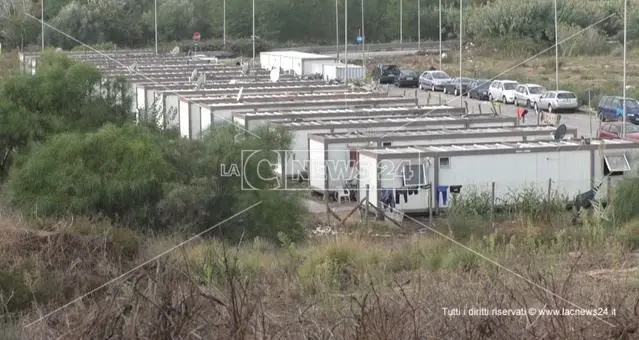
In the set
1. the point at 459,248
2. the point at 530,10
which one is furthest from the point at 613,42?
the point at 459,248

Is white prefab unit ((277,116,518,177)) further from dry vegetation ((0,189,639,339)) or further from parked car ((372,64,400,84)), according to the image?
parked car ((372,64,400,84))

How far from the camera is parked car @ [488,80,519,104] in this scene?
45.1 meters

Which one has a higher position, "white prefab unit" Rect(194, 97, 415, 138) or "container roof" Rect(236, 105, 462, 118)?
"white prefab unit" Rect(194, 97, 415, 138)

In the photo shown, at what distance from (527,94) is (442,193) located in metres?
21.7

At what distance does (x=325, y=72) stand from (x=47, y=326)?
40.0 meters

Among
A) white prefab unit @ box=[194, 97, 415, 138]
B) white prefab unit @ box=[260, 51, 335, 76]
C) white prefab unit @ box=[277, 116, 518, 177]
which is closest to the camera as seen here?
white prefab unit @ box=[277, 116, 518, 177]

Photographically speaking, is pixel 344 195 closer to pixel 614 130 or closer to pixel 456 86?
pixel 614 130

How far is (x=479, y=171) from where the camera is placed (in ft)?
76.4

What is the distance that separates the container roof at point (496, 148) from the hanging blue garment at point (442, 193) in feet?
2.09

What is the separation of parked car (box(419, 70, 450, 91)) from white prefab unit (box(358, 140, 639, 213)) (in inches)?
1043

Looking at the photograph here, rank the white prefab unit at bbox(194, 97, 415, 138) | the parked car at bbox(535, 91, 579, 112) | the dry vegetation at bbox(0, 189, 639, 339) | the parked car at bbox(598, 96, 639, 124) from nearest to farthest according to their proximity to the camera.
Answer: the dry vegetation at bbox(0, 189, 639, 339) → the white prefab unit at bbox(194, 97, 415, 138) → the parked car at bbox(598, 96, 639, 124) → the parked car at bbox(535, 91, 579, 112)

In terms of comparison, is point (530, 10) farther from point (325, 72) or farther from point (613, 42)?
point (325, 72)

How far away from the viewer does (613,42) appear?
65.8 m

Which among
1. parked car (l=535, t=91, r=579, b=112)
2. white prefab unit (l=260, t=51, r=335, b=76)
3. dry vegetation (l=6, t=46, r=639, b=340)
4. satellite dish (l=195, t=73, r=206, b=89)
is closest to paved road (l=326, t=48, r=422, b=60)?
white prefab unit (l=260, t=51, r=335, b=76)
